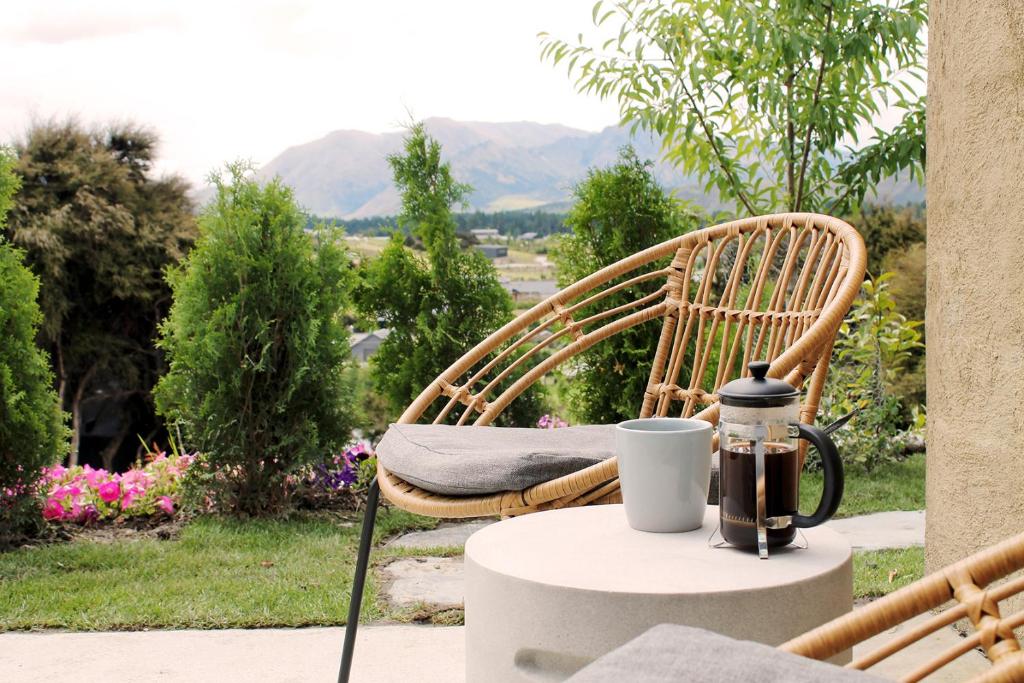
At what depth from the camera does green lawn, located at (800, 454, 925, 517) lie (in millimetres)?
3480

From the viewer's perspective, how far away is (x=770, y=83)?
3.82 m

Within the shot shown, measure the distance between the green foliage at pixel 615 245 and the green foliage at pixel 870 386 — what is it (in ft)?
3.14

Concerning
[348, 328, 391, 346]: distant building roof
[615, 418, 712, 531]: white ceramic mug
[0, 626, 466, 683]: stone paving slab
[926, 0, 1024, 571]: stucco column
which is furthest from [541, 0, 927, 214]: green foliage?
[615, 418, 712, 531]: white ceramic mug

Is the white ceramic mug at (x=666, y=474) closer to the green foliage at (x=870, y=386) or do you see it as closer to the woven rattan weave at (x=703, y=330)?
the woven rattan weave at (x=703, y=330)

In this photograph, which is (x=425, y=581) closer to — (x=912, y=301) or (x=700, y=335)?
(x=700, y=335)

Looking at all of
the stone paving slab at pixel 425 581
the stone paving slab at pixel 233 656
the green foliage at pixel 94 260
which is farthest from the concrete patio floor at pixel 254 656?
the green foliage at pixel 94 260

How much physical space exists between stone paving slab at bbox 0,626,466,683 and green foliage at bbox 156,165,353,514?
3.98 feet

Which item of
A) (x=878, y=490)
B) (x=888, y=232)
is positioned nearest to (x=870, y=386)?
(x=878, y=490)

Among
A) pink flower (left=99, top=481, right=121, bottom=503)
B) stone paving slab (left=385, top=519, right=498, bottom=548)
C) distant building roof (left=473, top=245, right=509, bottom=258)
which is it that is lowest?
stone paving slab (left=385, top=519, right=498, bottom=548)

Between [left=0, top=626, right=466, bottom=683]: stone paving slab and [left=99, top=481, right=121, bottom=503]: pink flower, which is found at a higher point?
[left=99, top=481, right=121, bottom=503]: pink flower

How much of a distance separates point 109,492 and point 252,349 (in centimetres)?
76

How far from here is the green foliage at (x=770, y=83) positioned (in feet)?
12.1

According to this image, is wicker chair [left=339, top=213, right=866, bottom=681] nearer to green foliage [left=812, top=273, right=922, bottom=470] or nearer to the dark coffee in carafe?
the dark coffee in carafe

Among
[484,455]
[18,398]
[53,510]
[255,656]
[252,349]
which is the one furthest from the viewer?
[252,349]
